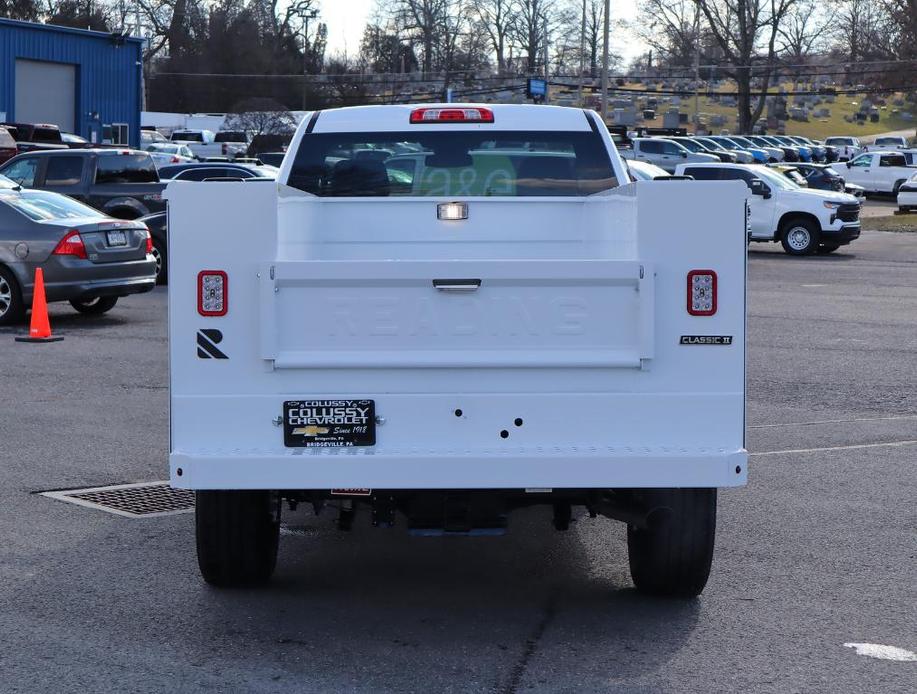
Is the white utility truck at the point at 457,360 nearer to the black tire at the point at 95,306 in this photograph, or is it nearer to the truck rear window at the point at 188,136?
the black tire at the point at 95,306

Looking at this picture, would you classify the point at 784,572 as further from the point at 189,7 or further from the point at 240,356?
the point at 189,7

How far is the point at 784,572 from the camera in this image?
6445 mm

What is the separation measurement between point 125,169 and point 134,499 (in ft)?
52.1

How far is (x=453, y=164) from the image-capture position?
7766 mm

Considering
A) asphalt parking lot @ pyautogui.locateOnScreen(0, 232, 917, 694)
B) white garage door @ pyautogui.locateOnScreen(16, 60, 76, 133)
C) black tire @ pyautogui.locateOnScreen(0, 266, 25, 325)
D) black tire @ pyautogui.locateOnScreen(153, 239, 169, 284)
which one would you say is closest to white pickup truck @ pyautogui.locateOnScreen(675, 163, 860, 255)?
black tire @ pyautogui.locateOnScreen(153, 239, 169, 284)

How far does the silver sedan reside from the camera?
16.0m

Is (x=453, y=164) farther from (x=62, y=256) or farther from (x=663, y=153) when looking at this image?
(x=663, y=153)

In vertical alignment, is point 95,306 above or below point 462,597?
above

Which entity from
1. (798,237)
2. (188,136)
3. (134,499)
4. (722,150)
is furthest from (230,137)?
(134,499)

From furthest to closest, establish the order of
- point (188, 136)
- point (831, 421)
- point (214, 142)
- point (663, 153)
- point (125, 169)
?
point (188, 136)
point (214, 142)
point (663, 153)
point (125, 169)
point (831, 421)

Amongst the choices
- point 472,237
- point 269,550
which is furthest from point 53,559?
point 472,237

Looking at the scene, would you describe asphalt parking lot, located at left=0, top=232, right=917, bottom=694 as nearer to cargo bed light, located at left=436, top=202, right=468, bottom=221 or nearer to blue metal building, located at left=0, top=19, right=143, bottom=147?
cargo bed light, located at left=436, top=202, right=468, bottom=221

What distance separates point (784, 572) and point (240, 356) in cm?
277

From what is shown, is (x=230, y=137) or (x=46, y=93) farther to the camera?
(x=230, y=137)
